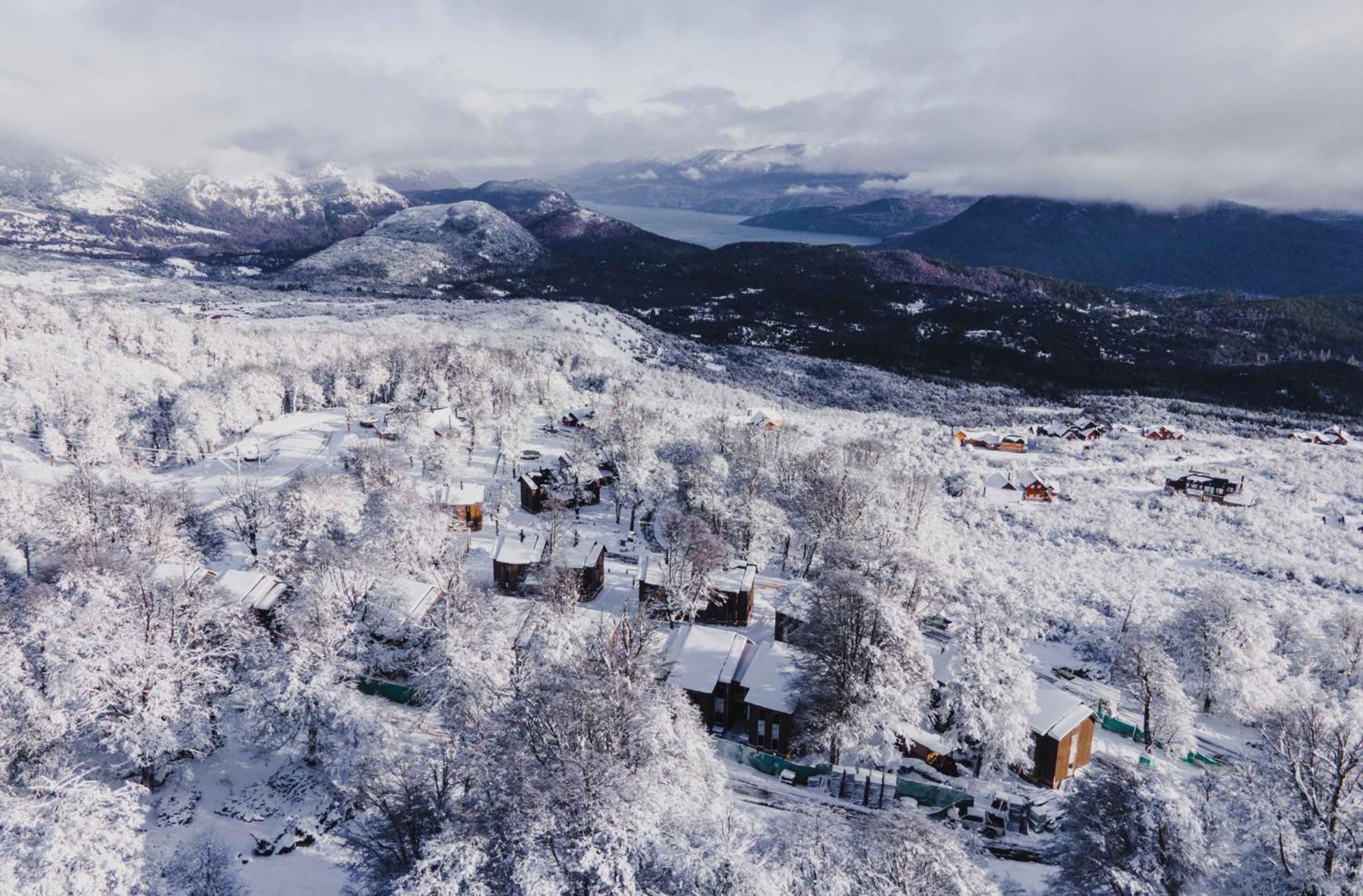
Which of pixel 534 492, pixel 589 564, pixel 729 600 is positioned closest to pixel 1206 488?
pixel 729 600

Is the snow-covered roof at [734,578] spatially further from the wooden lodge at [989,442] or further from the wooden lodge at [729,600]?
the wooden lodge at [989,442]

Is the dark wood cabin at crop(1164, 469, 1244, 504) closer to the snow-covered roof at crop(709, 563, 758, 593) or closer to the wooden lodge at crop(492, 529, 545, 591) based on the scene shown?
the snow-covered roof at crop(709, 563, 758, 593)

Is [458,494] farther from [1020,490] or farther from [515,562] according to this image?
[1020,490]

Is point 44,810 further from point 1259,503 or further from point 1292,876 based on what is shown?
point 1259,503

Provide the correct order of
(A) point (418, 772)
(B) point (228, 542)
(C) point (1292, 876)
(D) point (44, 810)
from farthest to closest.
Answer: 1. (B) point (228, 542)
2. (A) point (418, 772)
3. (D) point (44, 810)
4. (C) point (1292, 876)

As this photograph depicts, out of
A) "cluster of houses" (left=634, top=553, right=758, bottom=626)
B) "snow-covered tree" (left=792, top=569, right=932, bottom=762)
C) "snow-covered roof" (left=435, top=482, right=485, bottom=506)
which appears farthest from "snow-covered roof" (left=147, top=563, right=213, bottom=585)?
"snow-covered tree" (left=792, top=569, right=932, bottom=762)

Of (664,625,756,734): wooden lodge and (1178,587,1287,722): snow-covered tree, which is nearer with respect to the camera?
(664,625,756,734): wooden lodge

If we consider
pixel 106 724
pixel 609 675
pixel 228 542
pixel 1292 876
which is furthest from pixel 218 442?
pixel 1292 876
